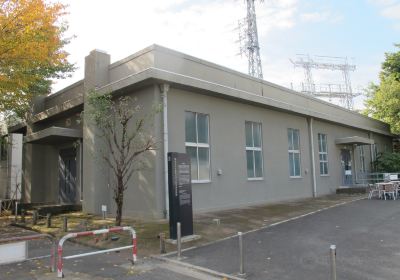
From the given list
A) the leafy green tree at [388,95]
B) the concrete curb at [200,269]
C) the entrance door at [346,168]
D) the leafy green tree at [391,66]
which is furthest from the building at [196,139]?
the leafy green tree at [391,66]

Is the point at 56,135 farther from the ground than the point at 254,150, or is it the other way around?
the point at 56,135

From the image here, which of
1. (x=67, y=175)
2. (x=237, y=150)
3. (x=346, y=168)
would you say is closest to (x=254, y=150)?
(x=237, y=150)

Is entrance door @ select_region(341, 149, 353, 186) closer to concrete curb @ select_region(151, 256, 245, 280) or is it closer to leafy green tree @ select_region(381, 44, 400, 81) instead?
leafy green tree @ select_region(381, 44, 400, 81)

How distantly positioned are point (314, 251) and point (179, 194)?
352cm

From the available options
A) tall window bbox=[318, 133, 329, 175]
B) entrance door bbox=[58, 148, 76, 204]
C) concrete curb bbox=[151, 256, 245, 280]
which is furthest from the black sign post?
tall window bbox=[318, 133, 329, 175]

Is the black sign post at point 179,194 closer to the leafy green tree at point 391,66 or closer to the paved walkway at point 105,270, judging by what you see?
the paved walkway at point 105,270

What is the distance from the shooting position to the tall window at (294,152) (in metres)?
20.4

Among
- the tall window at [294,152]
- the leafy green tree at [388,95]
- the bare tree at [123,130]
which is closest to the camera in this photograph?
the bare tree at [123,130]

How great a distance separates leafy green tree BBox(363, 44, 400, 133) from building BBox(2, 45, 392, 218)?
8.13 meters

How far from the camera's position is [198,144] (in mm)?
15117

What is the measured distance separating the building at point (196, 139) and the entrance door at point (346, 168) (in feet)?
3.84

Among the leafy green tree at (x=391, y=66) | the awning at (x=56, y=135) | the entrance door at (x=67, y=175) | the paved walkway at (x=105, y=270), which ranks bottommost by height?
the paved walkway at (x=105, y=270)

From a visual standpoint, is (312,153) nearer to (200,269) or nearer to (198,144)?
(198,144)

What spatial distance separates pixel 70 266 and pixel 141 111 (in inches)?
278
